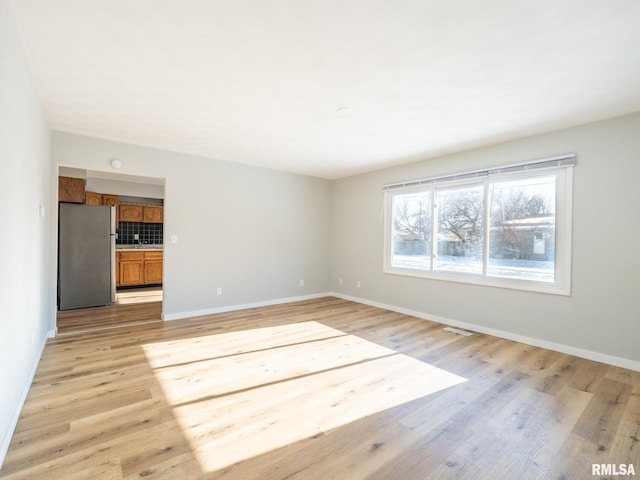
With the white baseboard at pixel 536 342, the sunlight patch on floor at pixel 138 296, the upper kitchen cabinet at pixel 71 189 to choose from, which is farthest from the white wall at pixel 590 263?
the upper kitchen cabinet at pixel 71 189

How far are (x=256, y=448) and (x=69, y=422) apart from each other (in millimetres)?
1325

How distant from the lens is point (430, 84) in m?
2.47

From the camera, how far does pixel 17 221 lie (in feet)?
6.54

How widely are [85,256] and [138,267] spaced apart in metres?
1.89

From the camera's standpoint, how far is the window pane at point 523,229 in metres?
3.54

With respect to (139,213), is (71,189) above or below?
above

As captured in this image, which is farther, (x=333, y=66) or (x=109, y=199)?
(x=109, y=199)

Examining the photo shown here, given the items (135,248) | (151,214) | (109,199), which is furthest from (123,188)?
(135,248)

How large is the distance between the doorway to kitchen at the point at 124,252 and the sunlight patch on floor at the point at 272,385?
1.75 metres

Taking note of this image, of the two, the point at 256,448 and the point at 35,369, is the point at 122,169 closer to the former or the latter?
the point at 35,369

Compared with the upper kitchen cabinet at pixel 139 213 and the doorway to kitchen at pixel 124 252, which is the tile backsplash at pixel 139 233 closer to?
the doorway to kitchen at pixel 124 252

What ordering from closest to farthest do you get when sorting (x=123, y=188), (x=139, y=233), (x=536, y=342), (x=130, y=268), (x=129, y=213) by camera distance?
(x=536, y=342) → (x=130, y=268) → (x=123, y=188) → (x=129, y=213) → (x=139, y=233)

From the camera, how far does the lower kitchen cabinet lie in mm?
6758

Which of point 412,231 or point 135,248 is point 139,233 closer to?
point 135,248
